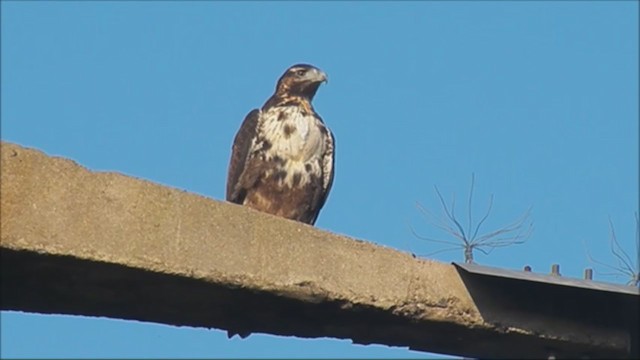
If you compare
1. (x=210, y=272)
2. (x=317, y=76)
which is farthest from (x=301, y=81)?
(x=210, y=272)

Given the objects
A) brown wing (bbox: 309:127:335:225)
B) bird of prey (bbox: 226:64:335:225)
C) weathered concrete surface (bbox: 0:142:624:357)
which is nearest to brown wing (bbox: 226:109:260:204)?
bird of prey (bbox: 226:64:335:225)

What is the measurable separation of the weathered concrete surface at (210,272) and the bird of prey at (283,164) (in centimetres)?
332

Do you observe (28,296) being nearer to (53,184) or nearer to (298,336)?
(53,184)

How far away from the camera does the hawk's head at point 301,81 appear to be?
32.5ft

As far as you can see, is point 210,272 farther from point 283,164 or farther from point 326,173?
point 326,173

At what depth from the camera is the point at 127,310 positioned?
5.32 meters

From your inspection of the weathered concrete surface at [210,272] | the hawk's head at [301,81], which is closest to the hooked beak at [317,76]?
the hawk's head at [301,81]

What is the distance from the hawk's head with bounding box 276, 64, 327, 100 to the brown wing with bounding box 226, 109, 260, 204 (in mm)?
561

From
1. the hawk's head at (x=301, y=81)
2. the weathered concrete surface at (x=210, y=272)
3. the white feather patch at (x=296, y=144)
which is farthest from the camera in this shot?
the hawk's head at (x=301, y=81)

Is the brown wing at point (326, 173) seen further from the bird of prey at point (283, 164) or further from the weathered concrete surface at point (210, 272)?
the weathered concrete surface at point (210, 272)

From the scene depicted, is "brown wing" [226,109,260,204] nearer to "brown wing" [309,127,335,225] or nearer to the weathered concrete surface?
"brown wing" [309,127,335,225]

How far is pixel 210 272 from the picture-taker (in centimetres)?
509

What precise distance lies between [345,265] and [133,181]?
0.92m

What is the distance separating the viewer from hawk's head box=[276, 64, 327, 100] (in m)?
9.90
